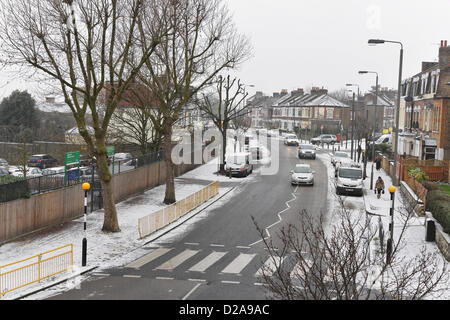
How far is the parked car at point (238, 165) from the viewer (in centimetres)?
4053

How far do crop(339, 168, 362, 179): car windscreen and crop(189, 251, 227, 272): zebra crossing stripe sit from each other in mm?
15631

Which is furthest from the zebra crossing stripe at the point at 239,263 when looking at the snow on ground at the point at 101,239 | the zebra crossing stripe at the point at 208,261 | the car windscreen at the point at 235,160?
the car windscreen at the point at 235,160

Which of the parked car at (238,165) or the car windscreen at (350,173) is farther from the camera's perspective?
the parked car at (238,165)

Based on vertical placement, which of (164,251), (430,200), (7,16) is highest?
(7,16)

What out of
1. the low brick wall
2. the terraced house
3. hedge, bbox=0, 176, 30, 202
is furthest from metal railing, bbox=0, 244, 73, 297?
the terraced house

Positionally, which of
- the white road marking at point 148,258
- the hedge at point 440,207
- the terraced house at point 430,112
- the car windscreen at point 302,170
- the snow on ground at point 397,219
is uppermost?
the terraced house at point 430,112

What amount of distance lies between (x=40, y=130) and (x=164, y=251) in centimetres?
5145

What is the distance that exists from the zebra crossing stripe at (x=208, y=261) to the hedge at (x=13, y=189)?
821 cm

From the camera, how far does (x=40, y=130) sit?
6581 cm

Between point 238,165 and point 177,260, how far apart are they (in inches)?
897

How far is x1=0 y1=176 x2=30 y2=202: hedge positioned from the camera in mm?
19734

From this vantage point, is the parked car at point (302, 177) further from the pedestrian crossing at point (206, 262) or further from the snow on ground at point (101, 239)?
the pedestrian crossing at point (206, 262)

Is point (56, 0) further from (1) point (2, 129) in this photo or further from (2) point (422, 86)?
(1) point (2, 129)
